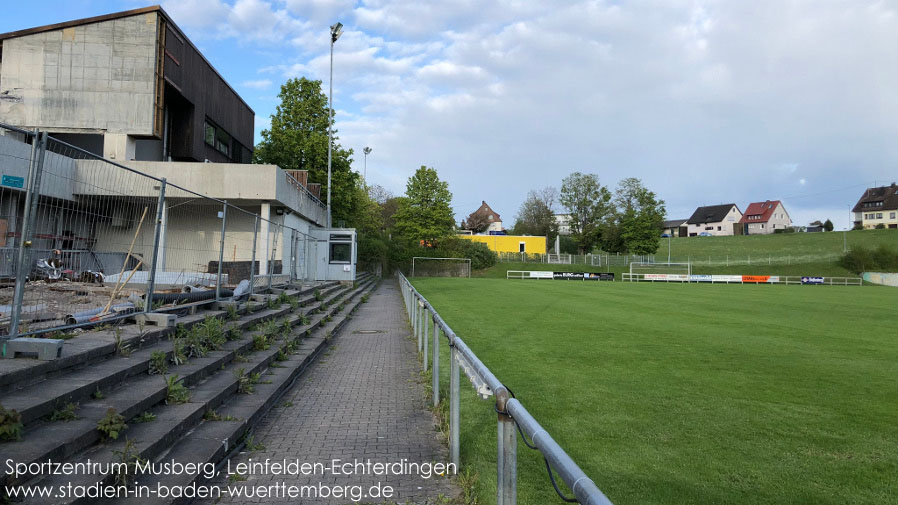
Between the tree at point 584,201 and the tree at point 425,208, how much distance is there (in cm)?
3119

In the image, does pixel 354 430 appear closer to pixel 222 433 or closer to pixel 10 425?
pixel 222 433

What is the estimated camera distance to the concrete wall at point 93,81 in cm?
2158

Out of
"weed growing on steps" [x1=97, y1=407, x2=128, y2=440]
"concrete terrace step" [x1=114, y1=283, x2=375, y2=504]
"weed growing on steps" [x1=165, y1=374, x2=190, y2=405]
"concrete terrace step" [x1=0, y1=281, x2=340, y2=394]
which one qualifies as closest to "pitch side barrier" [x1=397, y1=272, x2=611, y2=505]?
"concrete terrace step" [x1=114, y1=283, x2=375, y2=504]

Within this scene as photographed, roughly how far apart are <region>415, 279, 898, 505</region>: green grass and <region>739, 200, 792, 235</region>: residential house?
109 metres

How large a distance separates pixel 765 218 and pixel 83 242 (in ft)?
403

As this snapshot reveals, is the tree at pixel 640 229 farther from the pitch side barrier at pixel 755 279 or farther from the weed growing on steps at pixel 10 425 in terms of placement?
the weed growing on steps at pixel 10 425

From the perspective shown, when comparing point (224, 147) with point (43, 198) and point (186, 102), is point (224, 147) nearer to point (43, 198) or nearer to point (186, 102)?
point (186, 102)

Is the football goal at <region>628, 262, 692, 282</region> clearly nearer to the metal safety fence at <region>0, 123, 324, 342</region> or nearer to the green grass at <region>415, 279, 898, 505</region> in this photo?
the green grass at <region>415, 279, 898, 505</region>

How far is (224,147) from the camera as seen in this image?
101 feet

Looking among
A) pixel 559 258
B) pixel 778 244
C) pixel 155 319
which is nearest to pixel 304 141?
pixel 155 319

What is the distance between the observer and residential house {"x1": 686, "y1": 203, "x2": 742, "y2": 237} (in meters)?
114

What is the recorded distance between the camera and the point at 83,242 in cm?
561

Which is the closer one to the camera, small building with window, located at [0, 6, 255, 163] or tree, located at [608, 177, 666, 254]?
small building with window, located at [0, 6, 255, 163]

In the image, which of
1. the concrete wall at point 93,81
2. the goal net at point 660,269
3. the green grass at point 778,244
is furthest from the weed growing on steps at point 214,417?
the green grass at point 778,244
